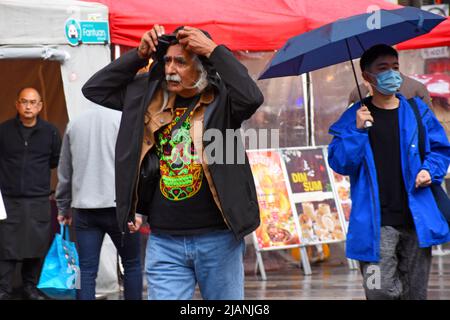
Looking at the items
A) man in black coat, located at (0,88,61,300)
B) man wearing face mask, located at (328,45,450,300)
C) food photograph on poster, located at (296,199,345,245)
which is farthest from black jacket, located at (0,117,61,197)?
man wearing face mask, located at (328,45,450,300)

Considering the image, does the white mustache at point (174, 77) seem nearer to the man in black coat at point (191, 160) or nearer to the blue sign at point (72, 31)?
the man in black coat at point (191, 160)

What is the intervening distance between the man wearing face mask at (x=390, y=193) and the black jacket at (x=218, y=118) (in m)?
1.06

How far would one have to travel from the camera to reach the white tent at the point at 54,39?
9117mm

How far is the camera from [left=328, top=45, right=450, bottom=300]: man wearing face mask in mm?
5598

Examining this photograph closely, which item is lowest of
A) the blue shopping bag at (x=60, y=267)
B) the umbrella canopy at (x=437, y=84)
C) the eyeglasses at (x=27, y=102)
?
the blue shopping bag at (x=60, y=267)

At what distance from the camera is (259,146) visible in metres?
10.5

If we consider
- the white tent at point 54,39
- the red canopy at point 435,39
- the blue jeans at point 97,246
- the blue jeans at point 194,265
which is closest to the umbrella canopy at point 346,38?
the blue jeans at point 194,265

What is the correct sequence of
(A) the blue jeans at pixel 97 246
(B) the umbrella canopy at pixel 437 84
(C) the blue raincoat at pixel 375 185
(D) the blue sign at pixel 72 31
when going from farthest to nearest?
1. (B) the umbrella canopy at pixel 437 84
2. (D) the blue sign at pixel 72 31
3. (A) the blue jeans at pixel 97 246
4. (C) the blue raincoat at pixel 375 185

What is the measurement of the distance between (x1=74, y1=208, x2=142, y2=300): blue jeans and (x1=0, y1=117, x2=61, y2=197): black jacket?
1.60 m

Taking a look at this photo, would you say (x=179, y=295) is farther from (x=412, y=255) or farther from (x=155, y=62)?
(x=412, y=255)

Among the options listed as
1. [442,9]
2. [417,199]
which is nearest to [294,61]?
[417,199]

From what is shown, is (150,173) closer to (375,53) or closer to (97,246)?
(375,53)

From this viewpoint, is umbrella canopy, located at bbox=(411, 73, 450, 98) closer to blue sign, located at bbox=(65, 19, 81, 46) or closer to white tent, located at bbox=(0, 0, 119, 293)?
white tent, located at bbox=(0, 0, 119, 293)

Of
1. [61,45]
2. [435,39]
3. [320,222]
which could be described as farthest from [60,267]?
[435,39]
